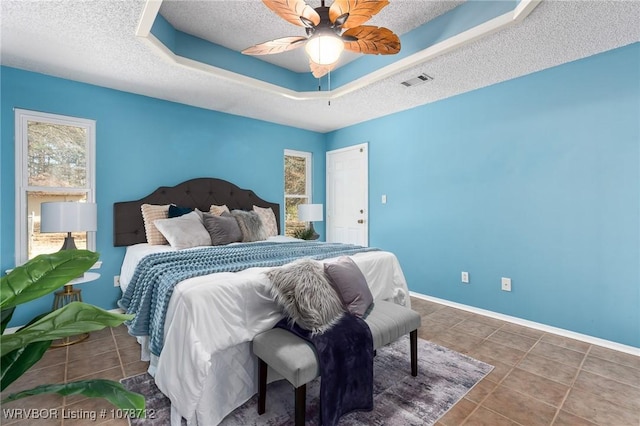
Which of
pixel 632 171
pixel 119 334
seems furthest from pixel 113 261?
pixel 632 171

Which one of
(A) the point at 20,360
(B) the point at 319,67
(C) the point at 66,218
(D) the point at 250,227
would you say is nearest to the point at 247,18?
(B) the point at 319,67

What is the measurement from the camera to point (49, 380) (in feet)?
6.68

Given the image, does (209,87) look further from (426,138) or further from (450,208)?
(450,208)

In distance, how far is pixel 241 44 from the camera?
3.01 metres

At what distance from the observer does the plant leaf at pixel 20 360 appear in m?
0.80

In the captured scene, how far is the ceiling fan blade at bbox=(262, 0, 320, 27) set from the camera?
1713 mm

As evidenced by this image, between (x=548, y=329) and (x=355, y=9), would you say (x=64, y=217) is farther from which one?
(x=548, y=329)

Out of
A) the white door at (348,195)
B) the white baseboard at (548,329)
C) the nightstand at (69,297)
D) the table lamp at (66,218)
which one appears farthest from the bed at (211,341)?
the white door at (348,195)

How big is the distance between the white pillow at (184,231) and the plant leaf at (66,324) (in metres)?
2.26

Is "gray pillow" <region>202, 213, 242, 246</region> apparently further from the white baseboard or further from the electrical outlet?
the electrical outlet

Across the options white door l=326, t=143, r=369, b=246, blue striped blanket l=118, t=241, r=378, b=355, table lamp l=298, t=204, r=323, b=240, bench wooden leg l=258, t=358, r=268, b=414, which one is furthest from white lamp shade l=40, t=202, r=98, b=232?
white door l=326, t=143, r=369, b=246

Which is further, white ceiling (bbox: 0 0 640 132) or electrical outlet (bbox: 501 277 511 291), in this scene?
electrical outlet (bbox: 501 277 511 291)

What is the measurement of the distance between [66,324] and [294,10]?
1835 mm

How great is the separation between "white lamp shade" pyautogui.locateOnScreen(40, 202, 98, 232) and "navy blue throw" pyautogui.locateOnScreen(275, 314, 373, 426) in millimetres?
2152
